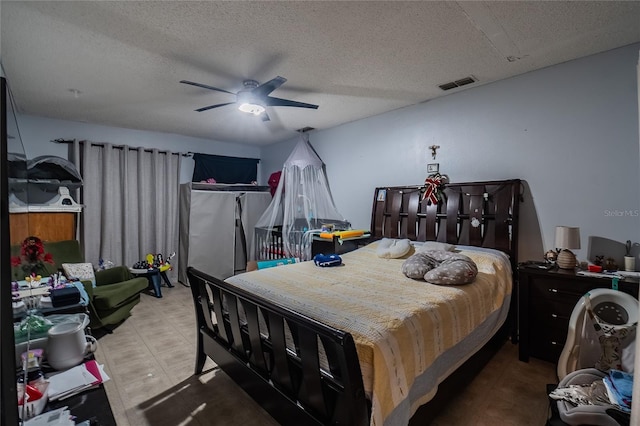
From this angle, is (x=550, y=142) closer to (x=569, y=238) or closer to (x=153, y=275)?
(x=569, y=238)

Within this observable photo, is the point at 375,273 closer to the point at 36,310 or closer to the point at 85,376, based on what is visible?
the point at 85,376

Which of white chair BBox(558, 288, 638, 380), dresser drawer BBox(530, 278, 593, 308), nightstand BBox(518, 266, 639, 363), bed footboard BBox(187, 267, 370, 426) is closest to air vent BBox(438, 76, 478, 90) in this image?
nightstand BBox(518, 266, 639, 363)

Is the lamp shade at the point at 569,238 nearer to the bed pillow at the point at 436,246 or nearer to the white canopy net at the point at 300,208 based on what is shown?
the bed pillow at the point at 436,246

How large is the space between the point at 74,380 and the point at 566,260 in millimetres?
3390

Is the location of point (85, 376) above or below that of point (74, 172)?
below

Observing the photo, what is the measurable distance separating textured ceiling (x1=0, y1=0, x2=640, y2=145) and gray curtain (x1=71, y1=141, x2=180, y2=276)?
111cm

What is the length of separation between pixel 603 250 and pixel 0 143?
368cm

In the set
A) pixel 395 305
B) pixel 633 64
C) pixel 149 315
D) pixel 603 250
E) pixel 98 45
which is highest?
pixel 98 45

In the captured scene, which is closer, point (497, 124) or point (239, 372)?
point (239, 372)

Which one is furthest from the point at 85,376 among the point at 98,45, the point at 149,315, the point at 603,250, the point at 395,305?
the point at 603,250

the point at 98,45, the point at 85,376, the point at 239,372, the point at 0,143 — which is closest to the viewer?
the point at 0,143

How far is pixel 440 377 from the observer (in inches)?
67.6

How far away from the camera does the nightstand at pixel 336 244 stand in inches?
145

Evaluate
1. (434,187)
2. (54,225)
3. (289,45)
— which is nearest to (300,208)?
(434,187)
